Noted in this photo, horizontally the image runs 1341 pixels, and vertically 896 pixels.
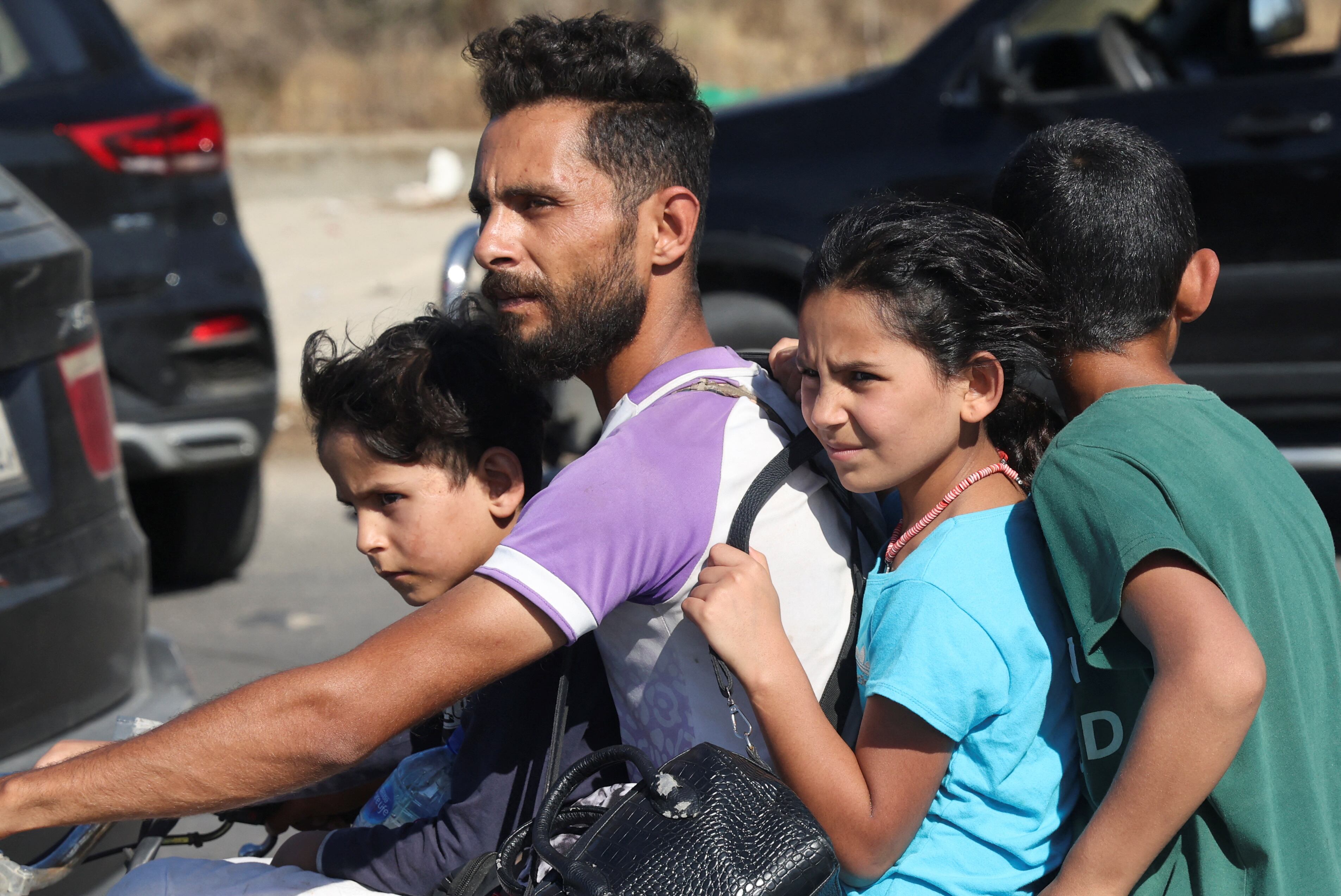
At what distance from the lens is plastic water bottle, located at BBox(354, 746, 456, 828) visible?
75.9 inches

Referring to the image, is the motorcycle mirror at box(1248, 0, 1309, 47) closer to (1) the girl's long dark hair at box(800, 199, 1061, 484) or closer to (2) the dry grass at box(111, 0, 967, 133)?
(1) the girl's long dark hair at box(800, 199, 1061, 484)

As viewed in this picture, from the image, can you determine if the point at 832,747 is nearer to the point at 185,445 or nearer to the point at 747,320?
the point at 747,320

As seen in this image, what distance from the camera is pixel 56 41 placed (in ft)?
14.5

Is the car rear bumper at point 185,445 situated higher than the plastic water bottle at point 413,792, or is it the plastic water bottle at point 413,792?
the plastic water bottle at point 413,792

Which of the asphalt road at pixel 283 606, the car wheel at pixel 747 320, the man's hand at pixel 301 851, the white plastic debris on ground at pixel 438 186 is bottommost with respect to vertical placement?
the white plastic debris on ground at pixel 438 186

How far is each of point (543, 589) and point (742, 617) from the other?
22 centimetres

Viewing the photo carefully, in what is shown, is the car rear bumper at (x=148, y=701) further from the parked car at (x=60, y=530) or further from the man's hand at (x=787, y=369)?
the man's hand at (x=787, y=369)

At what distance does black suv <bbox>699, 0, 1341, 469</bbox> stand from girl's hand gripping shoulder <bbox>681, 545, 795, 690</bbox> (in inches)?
107

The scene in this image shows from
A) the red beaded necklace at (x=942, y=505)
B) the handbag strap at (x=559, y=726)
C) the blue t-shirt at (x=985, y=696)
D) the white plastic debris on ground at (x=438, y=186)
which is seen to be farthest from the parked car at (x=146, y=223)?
the white plastic debris on ground at (x=438, y=186)

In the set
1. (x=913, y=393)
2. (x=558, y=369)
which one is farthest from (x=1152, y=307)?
(x=558, y=369)

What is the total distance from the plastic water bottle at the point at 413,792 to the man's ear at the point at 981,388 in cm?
83

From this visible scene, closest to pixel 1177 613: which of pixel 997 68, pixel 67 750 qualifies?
pixel 67 750

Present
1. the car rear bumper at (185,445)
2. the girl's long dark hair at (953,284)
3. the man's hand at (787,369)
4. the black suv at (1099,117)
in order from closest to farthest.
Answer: the girl's long dark hair at (953,284) < the man's hand at (787,369) < the black suv at (1099,117) < the car rear bumper at (185,445)

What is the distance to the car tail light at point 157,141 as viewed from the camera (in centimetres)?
443
